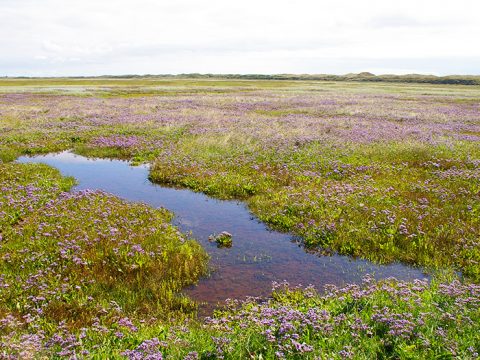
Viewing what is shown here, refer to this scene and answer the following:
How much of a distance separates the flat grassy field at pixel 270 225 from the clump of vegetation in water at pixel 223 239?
93 centimetres

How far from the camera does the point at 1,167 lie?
18.2 metres

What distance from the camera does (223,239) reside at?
12.2 metres

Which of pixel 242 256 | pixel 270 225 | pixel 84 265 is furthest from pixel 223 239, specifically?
pixel 84 265

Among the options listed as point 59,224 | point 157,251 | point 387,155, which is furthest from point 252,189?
point 387,155

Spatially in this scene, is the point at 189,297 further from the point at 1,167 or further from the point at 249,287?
the point at 1,167

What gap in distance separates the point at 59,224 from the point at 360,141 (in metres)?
20.4

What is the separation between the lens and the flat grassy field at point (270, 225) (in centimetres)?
610

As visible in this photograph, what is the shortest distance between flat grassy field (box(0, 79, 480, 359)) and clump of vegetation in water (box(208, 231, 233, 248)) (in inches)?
36.8

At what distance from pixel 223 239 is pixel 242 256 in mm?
1202

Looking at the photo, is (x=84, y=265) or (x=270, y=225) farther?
(x=270, y=225)

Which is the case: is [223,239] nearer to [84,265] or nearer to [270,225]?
[270,225]

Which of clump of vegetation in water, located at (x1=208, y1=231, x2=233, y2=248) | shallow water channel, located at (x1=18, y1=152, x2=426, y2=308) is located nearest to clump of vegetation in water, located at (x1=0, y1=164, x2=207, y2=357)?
shallow water channel, located at (x1=18, y1=152, x2=426, y2=308)

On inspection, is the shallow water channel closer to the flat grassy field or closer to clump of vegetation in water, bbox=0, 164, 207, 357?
the flat grassy field

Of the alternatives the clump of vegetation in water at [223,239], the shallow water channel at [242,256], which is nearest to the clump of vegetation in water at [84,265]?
the shallow water channel at [242,256]
